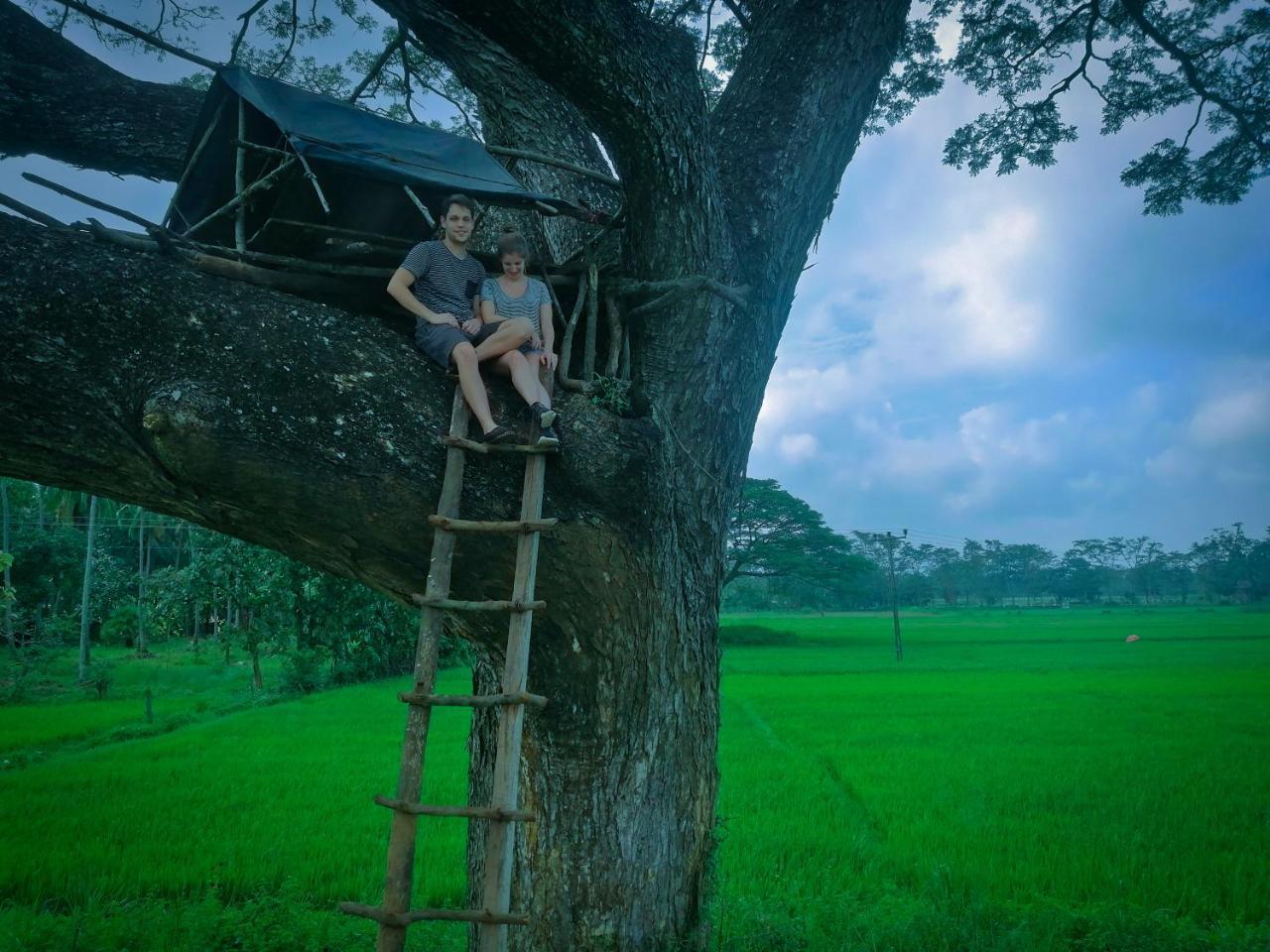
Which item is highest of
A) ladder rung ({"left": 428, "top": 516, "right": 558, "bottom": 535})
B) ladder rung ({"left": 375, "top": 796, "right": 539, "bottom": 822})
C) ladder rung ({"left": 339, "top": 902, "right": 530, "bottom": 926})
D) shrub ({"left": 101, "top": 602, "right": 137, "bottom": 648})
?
ladder rung ({"left": 428, "top": 516, "right": 558, "bottom": 535})

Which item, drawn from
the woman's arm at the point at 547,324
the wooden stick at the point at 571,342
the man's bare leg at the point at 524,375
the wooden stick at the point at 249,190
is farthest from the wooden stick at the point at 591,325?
the wooden stick at the point at 249,190

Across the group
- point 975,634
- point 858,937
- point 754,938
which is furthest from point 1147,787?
point 975,634

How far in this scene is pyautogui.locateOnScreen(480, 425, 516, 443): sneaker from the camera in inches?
113

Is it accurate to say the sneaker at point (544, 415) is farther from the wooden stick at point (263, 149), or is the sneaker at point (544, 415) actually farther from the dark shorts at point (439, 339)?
the wooden stick at point (263, 149)

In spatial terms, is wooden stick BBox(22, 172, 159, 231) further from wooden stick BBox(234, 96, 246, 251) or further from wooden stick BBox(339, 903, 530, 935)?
wooden stick BBox(339, 903, 530, 935)

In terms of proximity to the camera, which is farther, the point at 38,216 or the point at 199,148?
the point at 199,148

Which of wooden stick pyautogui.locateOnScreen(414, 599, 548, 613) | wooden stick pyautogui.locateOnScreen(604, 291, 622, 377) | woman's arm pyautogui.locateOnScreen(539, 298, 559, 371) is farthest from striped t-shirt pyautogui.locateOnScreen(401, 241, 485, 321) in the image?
wooden stick pyautogui.locateOnScreen(414, 599, 548, 613)

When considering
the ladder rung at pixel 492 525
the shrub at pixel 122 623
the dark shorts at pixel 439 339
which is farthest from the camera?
the shrub at pixel 122 623

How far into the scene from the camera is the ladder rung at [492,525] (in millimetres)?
2726

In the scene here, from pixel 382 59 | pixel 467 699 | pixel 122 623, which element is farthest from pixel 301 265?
pixel 122 623

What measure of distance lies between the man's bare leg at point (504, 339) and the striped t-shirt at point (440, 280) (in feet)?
1.20

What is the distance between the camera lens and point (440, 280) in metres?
3.36

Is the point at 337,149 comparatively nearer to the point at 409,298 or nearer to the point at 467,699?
the point at 409,298

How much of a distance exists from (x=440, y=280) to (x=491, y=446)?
3.09 ft
